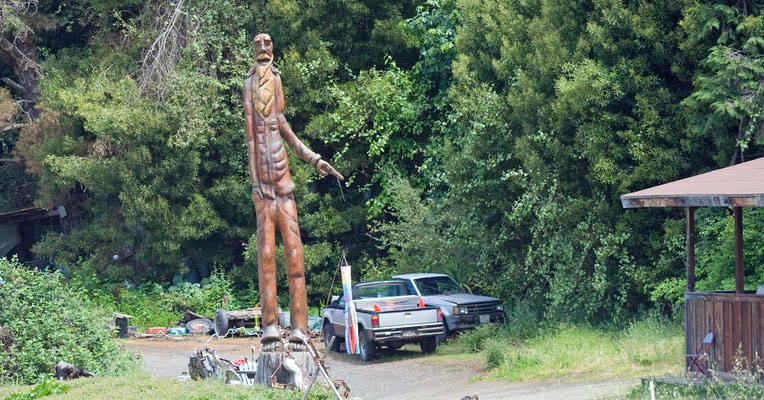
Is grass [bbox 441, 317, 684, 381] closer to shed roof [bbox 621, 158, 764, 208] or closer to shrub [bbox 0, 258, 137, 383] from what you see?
shed roof [bbox 621, 158, 764, 208]

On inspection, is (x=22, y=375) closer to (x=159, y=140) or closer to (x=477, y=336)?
(x=477, y=336)

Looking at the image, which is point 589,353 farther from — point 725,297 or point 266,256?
point 266,256

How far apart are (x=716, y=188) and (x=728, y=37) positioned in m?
5.83

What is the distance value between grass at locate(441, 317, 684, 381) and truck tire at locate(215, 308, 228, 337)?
8.95 m

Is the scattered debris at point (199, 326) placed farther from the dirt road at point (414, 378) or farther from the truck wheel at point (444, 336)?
the truck wheel at point (444, 336)

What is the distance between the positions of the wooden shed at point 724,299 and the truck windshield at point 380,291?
9278 mm

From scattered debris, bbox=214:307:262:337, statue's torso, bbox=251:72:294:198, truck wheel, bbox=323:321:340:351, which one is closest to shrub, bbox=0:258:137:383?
statue's torso, bbox=251:72:294:198

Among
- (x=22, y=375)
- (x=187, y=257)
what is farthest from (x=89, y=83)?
(x=22, y=375)

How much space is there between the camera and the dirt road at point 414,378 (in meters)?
12.4

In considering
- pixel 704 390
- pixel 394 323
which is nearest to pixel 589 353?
pixel 704 390

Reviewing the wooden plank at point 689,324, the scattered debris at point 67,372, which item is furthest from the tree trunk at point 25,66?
the wooden plank at point 689,324

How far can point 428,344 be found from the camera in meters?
18.9

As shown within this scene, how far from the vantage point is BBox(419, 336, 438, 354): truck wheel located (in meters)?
18.7

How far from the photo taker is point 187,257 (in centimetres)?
2734
